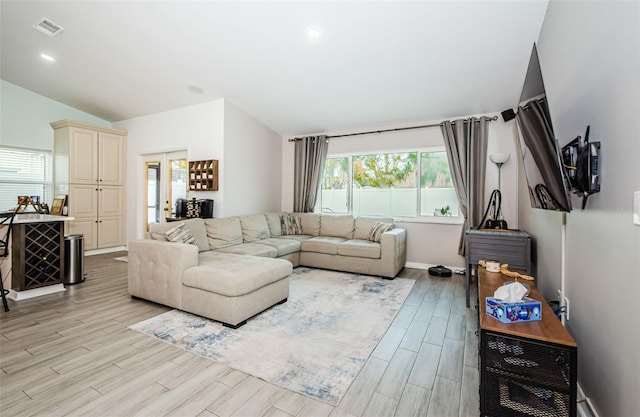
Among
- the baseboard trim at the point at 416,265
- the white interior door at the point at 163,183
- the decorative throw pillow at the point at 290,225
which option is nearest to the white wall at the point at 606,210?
the baseboard trim at the point at 416,265

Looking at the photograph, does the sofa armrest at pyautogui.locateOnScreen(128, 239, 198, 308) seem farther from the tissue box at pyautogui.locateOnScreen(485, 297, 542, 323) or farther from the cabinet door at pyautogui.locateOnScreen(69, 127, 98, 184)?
the cabinet door at pyautogui.locateOnScreen(69, 127, 98, 184)

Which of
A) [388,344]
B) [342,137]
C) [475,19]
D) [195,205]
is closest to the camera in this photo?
[388,344]

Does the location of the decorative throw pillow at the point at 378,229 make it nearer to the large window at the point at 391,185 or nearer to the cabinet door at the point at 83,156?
the large window at the point at 391,185

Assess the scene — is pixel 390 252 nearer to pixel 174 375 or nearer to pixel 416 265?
pixel 416 265

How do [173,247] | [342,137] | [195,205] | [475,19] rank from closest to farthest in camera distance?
[475,19], [173,247], [195,205], [342,137]

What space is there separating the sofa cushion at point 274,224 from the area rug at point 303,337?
1763 millimetres

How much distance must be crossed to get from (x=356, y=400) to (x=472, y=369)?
34.5 inches

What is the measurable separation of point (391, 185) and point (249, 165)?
8.41 ft

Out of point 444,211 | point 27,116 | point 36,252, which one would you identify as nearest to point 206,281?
point 36,252

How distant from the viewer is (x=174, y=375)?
6.13 feet

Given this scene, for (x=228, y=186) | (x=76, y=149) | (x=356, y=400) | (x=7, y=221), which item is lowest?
(x=356, y=400)

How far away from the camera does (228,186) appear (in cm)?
473

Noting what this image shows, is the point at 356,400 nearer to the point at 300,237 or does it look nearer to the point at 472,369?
the point at 472,369

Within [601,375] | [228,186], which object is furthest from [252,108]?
[601,375]
